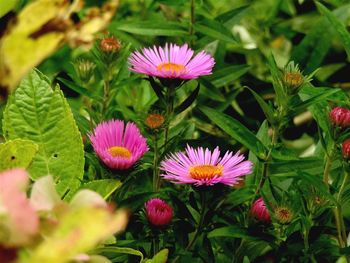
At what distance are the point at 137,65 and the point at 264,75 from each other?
658 millimetres

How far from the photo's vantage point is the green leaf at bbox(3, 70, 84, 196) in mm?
672

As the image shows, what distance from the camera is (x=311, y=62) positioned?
3.88 feet

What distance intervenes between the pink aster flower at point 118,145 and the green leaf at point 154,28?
1.16 ft

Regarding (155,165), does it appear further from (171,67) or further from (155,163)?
(171,67)

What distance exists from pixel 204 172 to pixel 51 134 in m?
0.17

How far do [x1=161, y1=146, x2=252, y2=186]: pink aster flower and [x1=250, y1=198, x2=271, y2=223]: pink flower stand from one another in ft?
0.13

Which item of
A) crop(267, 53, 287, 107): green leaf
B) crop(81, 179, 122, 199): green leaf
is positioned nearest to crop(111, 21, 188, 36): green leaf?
crop(267, 53, 287, 107): green leaf

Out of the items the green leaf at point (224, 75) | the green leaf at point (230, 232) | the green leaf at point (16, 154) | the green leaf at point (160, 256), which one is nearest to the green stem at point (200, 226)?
the green leaf at point (230, 232)

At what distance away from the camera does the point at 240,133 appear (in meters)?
0.85

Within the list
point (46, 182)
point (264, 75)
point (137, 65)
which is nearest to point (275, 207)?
point (137, 65)

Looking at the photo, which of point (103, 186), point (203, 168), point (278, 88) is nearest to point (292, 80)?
point (278, 88)

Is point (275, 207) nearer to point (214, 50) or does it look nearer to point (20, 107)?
point (20, 107)

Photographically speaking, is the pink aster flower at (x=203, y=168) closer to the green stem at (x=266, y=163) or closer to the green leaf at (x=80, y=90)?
the green stem at (x=266, y=163)

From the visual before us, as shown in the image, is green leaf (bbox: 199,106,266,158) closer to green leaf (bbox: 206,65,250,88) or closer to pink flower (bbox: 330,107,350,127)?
pink flower (bbox: 330,107,350,127)
